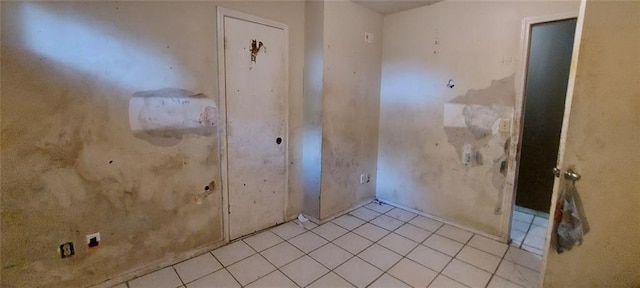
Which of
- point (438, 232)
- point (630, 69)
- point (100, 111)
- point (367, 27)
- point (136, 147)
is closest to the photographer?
point (630, 69)

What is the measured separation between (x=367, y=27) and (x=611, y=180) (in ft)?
7.60

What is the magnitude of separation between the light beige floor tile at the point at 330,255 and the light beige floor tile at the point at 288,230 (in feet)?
1.15

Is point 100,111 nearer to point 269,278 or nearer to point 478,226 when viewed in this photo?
point 269,278

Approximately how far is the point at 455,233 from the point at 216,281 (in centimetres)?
214

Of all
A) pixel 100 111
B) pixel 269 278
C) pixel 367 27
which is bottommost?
pixel 269 278

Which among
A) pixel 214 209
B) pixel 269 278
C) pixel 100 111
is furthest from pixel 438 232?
pixel 100 111

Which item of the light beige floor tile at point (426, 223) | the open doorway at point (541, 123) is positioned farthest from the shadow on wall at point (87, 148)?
the open doorway at point (541, 123)

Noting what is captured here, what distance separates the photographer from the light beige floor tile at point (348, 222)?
2.81 m

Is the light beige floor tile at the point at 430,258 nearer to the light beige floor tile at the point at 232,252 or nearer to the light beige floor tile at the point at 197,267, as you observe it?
the light beige floor tile at the point at 232,252

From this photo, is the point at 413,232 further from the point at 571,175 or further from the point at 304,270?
the point at 571,175

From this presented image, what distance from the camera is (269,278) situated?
1998 mm

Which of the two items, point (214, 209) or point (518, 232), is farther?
point (518, 232)

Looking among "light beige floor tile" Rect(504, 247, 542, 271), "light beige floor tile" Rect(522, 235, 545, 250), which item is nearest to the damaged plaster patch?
"light beige floor tile" Rect(504, 247, 542, 271)

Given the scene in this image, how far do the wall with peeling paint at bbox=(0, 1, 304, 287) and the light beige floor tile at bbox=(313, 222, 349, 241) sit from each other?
96 centimetres
